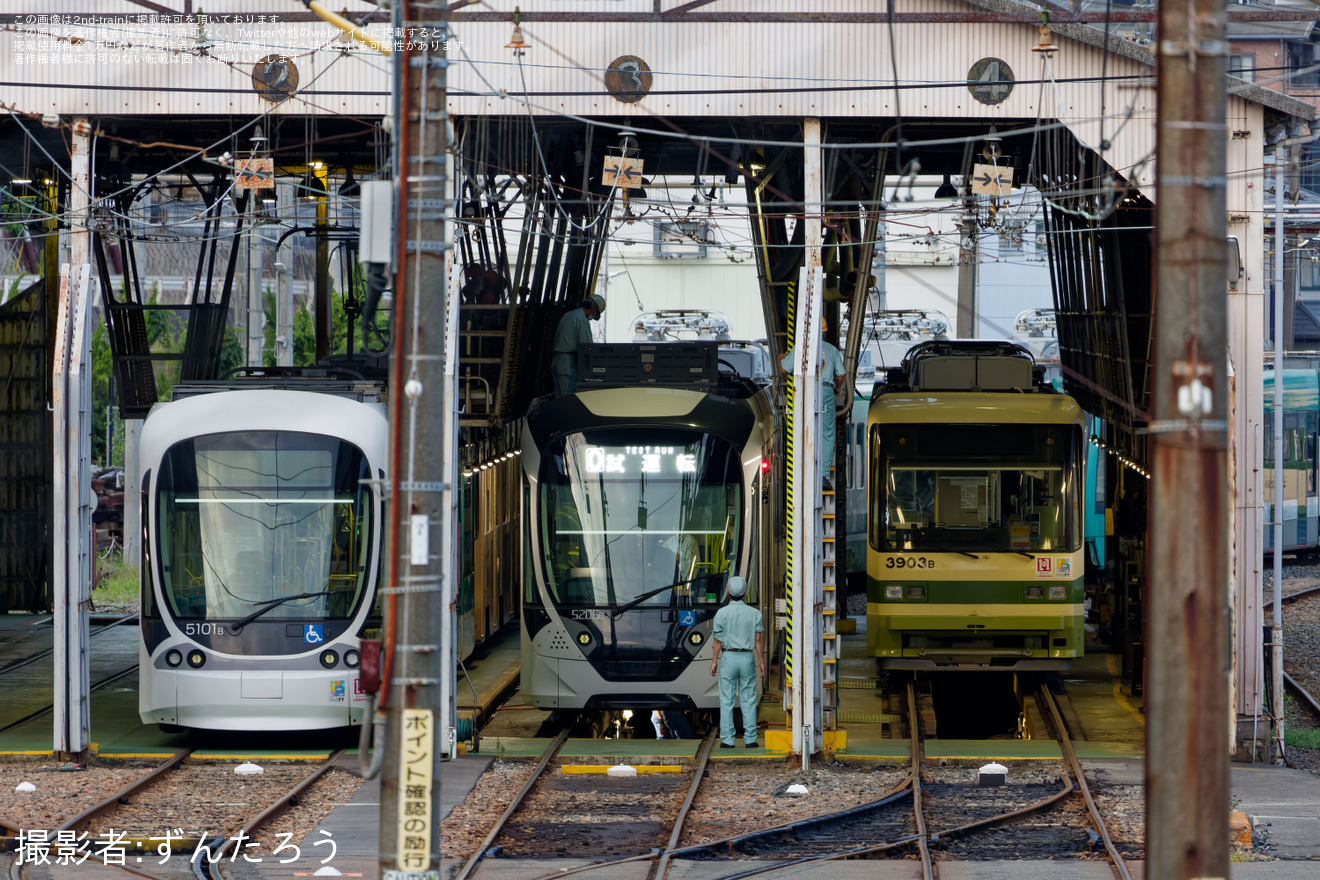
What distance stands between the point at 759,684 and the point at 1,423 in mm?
14043

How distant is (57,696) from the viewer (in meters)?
13.6

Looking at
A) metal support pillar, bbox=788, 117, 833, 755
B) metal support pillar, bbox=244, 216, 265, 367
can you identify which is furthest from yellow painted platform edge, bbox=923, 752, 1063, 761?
metal support pillar, bbox=244, 216, 265, 367

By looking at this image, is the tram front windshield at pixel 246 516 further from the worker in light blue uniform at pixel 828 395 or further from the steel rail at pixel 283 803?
the worker in light blue uniform at pixel 828 395

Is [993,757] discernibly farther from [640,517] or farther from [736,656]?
[640,517]

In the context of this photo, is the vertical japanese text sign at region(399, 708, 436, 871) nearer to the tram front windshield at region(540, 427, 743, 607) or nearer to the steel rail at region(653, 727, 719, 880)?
the steel rail at region(653, 727, 719, 880)

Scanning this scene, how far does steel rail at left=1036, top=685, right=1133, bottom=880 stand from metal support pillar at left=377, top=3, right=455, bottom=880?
5.18m

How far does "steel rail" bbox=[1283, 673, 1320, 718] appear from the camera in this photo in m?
17.7

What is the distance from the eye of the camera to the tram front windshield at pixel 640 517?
15.0 m

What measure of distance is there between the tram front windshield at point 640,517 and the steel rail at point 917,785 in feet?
7.46

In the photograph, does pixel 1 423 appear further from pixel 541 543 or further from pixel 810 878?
Answer: pixel 810 878

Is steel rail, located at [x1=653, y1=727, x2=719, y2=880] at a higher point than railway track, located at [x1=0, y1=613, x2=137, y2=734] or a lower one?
higher

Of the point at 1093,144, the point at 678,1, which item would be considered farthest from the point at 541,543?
the point at 1093,144

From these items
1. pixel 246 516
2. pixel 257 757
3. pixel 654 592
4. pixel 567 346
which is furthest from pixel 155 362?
pixel 654 592

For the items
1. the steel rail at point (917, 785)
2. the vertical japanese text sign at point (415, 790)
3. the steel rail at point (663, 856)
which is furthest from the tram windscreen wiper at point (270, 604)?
the vertical japanese text sign at point (415, 790)
